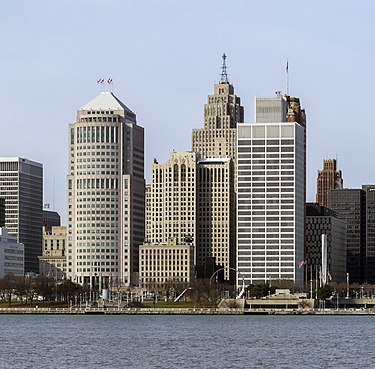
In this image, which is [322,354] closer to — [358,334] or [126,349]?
[126,349]

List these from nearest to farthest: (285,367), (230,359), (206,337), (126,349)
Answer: (285,367) → (230,359) → (126,349) → (206,337)

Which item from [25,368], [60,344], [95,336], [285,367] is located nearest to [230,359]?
[285,367]

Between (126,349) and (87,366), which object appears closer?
(87,366)

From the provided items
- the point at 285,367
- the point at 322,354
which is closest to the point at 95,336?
the point at 322,354

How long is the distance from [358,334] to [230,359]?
56.3 meters

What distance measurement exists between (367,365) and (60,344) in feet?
151

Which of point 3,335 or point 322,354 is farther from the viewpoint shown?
point 3,335

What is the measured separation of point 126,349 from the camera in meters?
160

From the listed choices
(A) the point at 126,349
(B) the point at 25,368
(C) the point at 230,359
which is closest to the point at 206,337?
(A) the point at 126,349

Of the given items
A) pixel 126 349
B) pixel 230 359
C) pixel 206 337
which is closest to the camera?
pixel 230 359

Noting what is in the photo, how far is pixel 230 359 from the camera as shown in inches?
5659

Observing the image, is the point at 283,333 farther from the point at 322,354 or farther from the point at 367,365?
the point at 367,365

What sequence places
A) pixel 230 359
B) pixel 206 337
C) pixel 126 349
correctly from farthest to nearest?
pixel 206 337 < pixel 126 349 < pixel 230 359

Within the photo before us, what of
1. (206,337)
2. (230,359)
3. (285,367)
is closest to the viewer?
(285,367)
